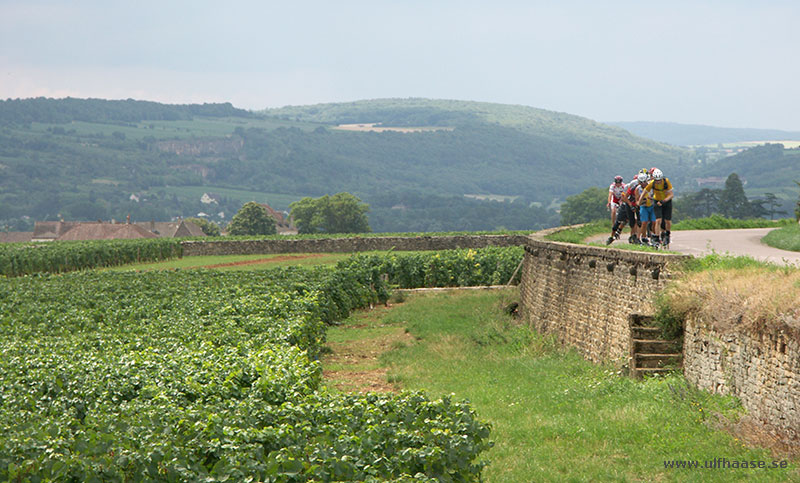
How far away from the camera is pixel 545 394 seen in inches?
642

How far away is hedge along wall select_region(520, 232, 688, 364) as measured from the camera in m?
17.2

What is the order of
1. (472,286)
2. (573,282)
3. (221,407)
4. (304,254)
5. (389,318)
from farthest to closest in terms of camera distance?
(304,254), (472,286), (389,318), (573,282), (221,407)

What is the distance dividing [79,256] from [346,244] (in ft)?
55.1

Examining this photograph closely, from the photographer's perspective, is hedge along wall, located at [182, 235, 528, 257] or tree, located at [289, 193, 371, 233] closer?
hedge along wall, located at [182, 235, 528, 257]

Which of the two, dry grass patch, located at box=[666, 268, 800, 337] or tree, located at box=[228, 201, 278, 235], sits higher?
dry grass patch, located at box=[666, 268, 800, 337]

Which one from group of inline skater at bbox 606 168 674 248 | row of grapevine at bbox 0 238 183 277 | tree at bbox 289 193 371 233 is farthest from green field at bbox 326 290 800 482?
tree at bbox 289 193 371 233

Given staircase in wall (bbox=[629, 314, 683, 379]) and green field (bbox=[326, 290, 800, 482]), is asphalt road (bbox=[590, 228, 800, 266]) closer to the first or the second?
staircase in wall (bbox=[629, 314, 683, 379])

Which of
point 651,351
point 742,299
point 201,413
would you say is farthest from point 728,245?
point 201,413

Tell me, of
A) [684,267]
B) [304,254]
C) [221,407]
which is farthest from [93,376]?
[304,254]

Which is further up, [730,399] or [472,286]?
[730,399]

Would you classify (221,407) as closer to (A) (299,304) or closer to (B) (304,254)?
(A) (299,304)

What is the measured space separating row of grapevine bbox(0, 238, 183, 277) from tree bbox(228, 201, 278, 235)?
47537 mm

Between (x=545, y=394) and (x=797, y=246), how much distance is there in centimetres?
898

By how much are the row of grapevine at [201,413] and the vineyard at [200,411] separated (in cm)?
2
